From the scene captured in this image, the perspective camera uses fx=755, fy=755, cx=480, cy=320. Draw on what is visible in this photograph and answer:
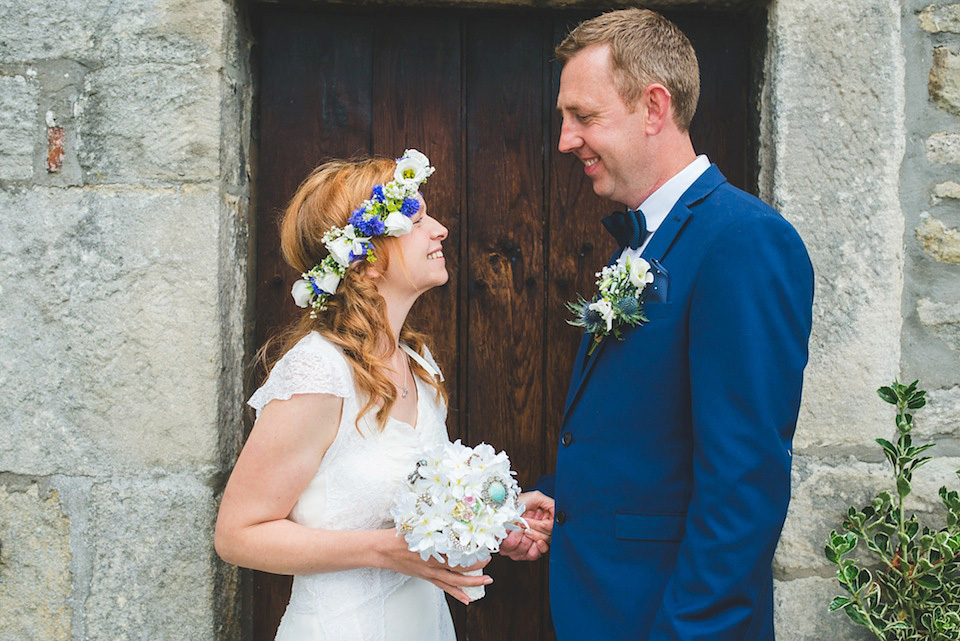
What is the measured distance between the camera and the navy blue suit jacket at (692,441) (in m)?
1.41

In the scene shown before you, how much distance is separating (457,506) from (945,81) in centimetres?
178

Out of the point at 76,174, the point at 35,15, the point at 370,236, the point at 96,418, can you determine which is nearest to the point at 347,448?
the point at 370,236

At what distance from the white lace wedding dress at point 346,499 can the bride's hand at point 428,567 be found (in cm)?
13

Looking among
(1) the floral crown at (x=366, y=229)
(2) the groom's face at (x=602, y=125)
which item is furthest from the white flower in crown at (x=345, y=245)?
(2) the groom's face at (x=602, y=125)

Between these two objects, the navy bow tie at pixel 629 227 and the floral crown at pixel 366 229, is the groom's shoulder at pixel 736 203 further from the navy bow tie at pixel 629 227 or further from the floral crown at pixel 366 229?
the floral crown at pixel 366 229

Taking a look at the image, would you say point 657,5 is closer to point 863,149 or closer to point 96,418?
point 863,149

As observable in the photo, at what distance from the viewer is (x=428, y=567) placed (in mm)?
1667

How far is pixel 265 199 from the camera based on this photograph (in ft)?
7.82

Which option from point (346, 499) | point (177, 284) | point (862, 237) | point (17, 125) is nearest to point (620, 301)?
point (346, 499)

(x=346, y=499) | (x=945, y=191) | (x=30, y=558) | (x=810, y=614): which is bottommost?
(x=810, y=614)

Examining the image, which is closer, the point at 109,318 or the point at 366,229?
the point at 366,229

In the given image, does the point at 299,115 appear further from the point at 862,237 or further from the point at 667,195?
the point at 862,237

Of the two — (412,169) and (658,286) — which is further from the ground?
(412,169)

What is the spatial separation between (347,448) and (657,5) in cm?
158
